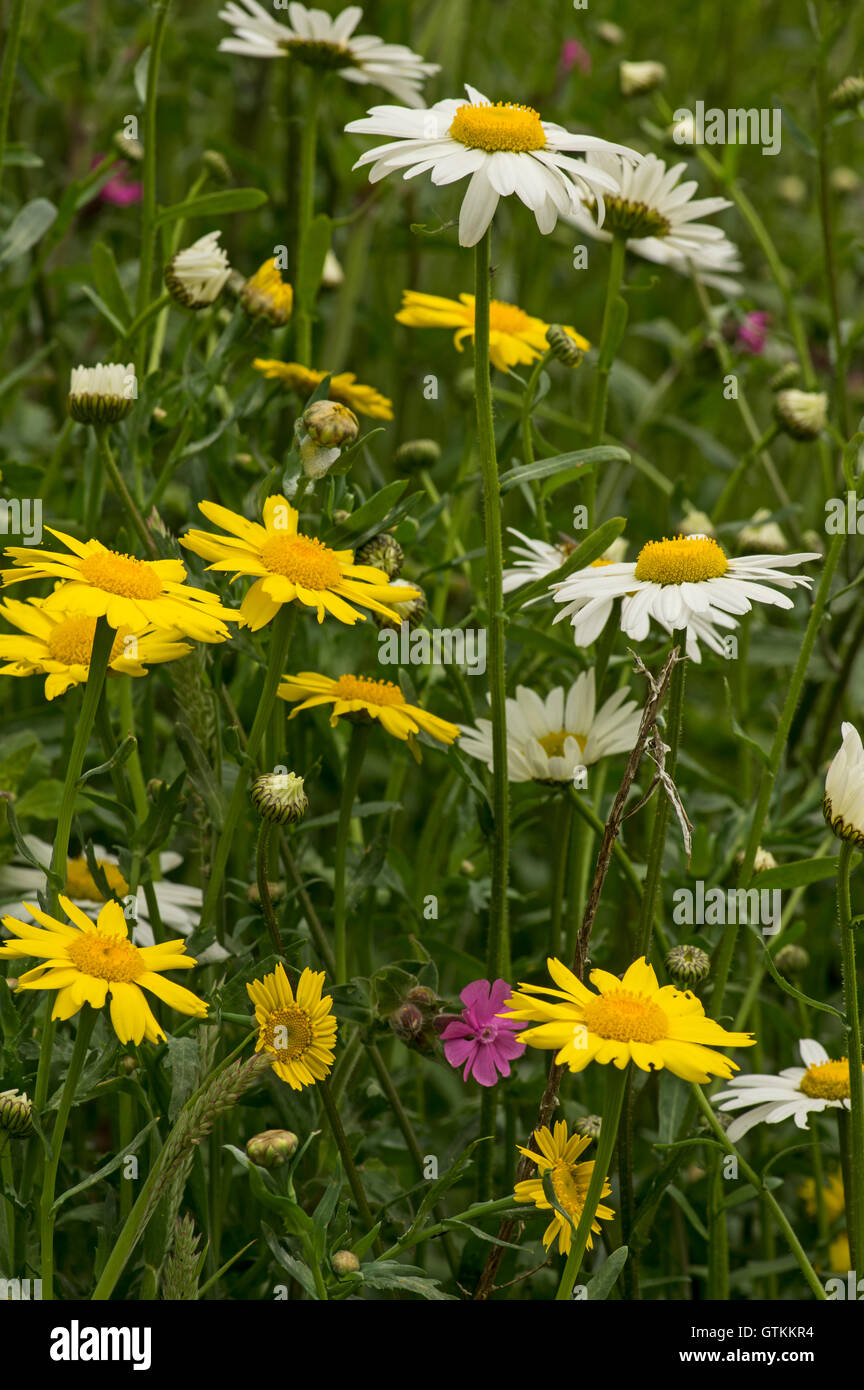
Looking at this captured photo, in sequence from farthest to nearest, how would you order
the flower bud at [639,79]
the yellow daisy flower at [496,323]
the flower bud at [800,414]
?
the flower bud at [639,79], the flower bud at [800,414], the yellow daisy flower at [496,323]

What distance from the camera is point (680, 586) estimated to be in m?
0.77

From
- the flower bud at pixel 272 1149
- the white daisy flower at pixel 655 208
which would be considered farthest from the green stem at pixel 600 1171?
the white daisy flower at pixel 655 208

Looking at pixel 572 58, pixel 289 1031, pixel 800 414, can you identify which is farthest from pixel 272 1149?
pixel 572 58

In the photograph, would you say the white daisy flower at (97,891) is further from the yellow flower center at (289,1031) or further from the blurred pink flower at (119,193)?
the blurred pink flower at (119,193)

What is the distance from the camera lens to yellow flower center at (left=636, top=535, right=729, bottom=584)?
78cm

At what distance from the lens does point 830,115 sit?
1342 mm

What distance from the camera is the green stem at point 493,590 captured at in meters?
0.79

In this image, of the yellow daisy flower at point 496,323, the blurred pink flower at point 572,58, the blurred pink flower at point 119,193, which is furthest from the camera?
the blurred pink flower at point 572,58

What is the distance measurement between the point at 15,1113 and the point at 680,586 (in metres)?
0.43

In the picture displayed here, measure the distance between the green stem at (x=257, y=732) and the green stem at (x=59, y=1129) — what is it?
0.10 meters

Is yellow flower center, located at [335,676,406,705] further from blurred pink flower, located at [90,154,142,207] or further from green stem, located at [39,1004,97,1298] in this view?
blurred pink flower, located at [90,154,142,207]

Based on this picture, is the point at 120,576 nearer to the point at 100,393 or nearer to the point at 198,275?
the point at 100,393

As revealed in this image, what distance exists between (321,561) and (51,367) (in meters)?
0.92
